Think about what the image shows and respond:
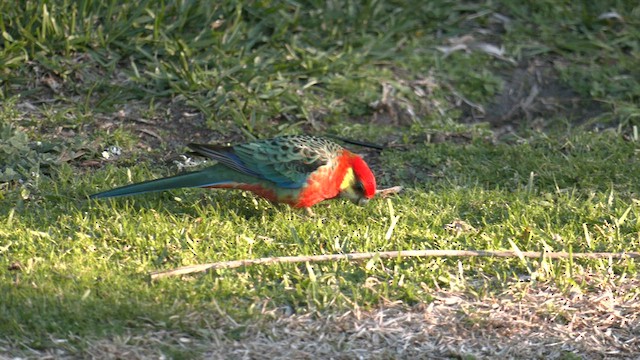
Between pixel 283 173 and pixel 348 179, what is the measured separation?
0.35 metres

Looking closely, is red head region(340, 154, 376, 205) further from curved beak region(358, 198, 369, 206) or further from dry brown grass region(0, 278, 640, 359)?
dry brown grass region(0, 278, 640, 359)

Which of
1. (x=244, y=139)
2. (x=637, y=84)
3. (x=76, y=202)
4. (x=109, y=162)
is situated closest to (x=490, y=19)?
(x=637, y=84)

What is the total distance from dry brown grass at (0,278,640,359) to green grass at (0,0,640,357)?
2.5 inches

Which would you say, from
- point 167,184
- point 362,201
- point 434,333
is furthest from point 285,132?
point 434,333

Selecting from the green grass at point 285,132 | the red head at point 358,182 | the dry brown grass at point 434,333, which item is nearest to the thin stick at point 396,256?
the green grass at point 285,132

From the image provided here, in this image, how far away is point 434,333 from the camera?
14.4 feet

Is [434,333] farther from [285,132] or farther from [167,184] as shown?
[285,132]

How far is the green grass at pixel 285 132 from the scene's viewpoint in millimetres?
4543

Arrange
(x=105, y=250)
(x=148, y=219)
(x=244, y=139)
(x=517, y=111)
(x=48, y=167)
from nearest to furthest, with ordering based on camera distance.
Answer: (x=105, y=250) → (x=148, y=219) → (x=48, y=167) → (x=244, y=139) → (x=517, y=111)

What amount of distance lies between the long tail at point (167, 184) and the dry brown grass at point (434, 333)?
111cm

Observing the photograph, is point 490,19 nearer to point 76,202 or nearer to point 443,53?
point 443,53

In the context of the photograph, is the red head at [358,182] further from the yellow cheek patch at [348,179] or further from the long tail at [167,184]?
the long tail at [167,184]

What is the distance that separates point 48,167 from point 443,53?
3271mm

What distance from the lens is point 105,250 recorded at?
4875mm
